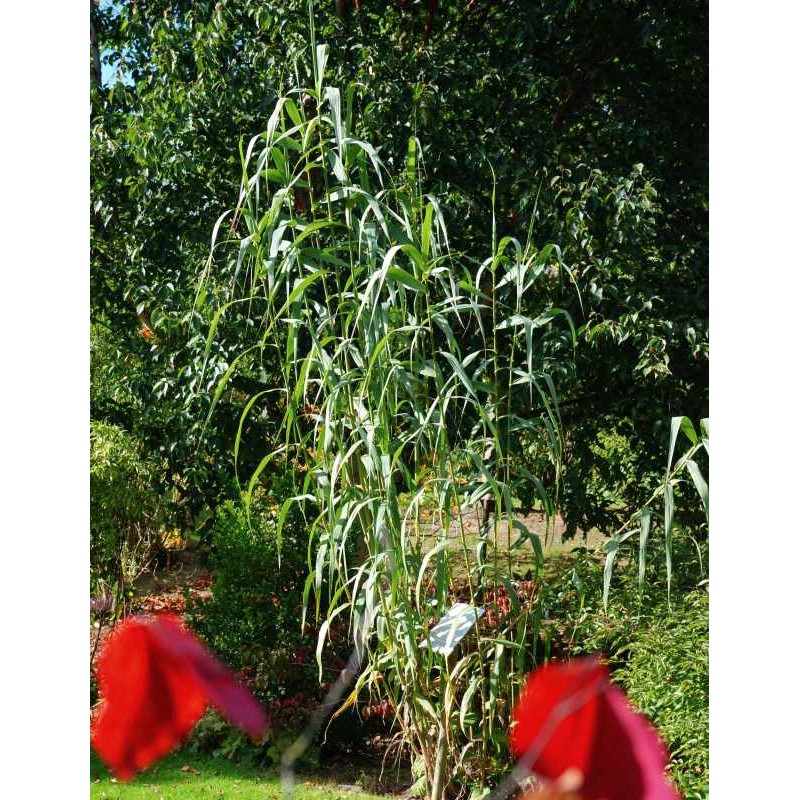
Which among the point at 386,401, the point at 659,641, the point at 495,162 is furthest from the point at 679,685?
the point at 495,162

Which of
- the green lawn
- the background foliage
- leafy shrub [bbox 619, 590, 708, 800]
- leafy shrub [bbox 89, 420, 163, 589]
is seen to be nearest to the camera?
leafy shrub [bbox 619, 590, 708, 800]

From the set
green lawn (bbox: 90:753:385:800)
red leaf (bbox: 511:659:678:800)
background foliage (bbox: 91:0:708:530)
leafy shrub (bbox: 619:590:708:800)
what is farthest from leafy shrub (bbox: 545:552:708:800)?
red leaf (bbox: 511:659:678:800)

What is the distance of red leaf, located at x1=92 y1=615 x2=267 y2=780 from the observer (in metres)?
0.27

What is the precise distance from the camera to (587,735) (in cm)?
26

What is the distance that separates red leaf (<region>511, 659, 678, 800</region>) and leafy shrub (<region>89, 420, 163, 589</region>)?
327 cm

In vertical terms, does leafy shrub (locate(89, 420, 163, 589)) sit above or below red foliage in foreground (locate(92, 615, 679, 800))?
below

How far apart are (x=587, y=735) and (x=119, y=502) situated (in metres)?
3.71

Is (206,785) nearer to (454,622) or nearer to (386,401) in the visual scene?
(386,401)

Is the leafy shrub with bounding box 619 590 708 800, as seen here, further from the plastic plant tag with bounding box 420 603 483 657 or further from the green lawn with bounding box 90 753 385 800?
the green lawn with bounding box 90 753 385 800

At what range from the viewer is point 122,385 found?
10.8ft
